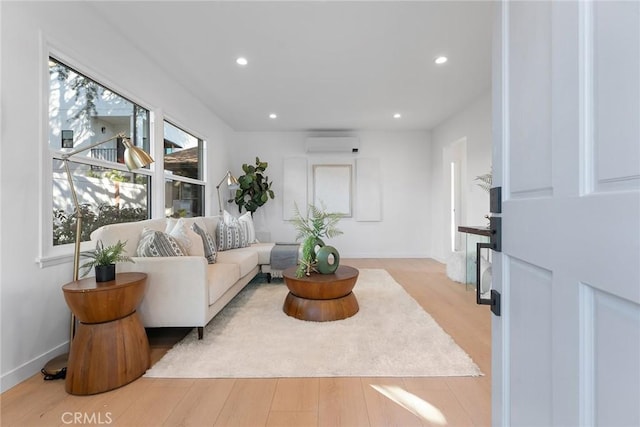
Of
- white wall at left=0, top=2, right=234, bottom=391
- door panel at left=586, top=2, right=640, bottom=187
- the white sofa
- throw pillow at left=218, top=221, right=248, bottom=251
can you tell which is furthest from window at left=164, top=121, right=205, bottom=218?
door panel at left=586, top=2, right=640, bottom=187

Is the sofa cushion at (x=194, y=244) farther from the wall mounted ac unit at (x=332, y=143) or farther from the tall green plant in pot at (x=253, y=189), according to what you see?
the wall mounted ac unit at (x=332, y=143)

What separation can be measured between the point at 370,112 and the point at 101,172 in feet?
12.4

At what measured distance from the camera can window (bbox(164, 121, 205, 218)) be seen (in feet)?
12.0

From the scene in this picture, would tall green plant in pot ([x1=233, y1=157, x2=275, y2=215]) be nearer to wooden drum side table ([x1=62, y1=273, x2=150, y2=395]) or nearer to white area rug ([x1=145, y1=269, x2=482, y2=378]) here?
white area rug ([x1=145, y1=269, x2=482, y2=378])

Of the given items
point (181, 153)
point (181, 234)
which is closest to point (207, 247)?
point (181, 234)

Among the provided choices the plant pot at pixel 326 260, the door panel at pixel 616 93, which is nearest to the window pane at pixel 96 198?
the plant pot at pixel 326 260

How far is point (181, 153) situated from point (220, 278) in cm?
233

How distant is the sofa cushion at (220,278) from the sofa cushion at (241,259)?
7.2 inches

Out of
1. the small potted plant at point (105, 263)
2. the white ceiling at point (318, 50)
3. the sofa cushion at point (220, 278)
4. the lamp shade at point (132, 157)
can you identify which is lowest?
the sofa cushion at point (220, 278)

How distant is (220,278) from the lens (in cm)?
249

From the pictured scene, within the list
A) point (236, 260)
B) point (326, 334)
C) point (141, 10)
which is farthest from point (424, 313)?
point (141, 10)

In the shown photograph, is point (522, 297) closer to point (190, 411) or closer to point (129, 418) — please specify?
point (190, 411)

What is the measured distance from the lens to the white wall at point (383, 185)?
592 centimetres

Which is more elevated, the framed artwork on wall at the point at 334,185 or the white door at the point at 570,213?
the framed artwork on wall at the point at 334,185
